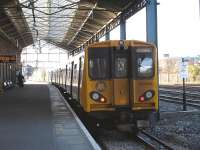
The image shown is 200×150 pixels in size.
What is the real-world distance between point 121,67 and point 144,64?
66 cm

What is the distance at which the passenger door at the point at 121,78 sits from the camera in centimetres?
1362

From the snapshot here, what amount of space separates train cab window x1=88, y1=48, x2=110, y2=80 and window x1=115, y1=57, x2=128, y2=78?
25cm

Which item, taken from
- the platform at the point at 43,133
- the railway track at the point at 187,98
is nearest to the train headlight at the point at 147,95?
the platform at the point at 43,133

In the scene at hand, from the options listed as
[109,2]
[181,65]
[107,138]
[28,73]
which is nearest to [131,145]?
[107,138]

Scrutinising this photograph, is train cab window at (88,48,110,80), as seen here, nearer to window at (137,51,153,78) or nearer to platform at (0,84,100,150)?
window at (137,51,153,78)

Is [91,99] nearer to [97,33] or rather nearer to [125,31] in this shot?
[125,31]

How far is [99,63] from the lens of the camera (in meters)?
13.9

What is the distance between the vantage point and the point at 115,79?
1366 cm

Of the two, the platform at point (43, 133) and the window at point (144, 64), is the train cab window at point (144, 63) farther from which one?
the platform at point (43, 133)

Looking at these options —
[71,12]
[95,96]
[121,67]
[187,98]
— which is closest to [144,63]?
[121,67]

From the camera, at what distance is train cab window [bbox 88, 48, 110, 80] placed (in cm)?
1378

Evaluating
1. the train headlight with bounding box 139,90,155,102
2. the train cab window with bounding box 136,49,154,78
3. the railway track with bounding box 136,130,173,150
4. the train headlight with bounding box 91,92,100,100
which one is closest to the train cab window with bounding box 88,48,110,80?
the train headlight with bounding box 91,92,100,100

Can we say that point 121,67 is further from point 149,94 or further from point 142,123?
point 142,123

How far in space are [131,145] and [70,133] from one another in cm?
177
